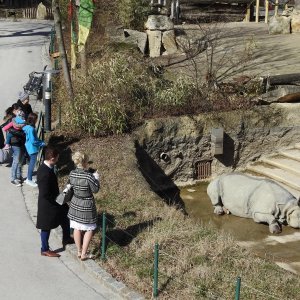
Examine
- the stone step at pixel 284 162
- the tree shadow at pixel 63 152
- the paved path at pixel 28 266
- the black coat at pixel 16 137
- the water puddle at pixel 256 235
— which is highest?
the black coat at pixel 16 137

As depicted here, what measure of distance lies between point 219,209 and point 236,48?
10.1 metres

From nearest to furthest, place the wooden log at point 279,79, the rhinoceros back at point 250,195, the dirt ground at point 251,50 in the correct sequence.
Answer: the rhinoceros back at point 250,195, the wooden log at point 279,79, the dirt ground at point 251,50

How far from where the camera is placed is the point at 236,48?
22078mm

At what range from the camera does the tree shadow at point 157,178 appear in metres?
14.5

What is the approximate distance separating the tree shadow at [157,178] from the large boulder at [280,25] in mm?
12207

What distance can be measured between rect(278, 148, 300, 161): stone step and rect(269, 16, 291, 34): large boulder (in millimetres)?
10458

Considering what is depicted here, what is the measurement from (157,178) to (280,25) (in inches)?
501

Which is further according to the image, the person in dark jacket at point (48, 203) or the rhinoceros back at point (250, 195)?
the rhinoceros back at point (250, 195)

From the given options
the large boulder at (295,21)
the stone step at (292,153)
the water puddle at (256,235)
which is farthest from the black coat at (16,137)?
the large boulder at (295,21)

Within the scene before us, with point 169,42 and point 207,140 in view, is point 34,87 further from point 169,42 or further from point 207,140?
point 207,140

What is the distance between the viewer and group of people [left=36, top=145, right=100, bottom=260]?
823 cm

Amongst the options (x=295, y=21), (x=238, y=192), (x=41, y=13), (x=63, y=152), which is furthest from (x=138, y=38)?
(x=41, y=13)

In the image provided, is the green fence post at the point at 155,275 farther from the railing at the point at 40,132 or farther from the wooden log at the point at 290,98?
the wooden log at the point at 290,98

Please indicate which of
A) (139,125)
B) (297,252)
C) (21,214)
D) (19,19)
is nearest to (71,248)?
(21,214)
